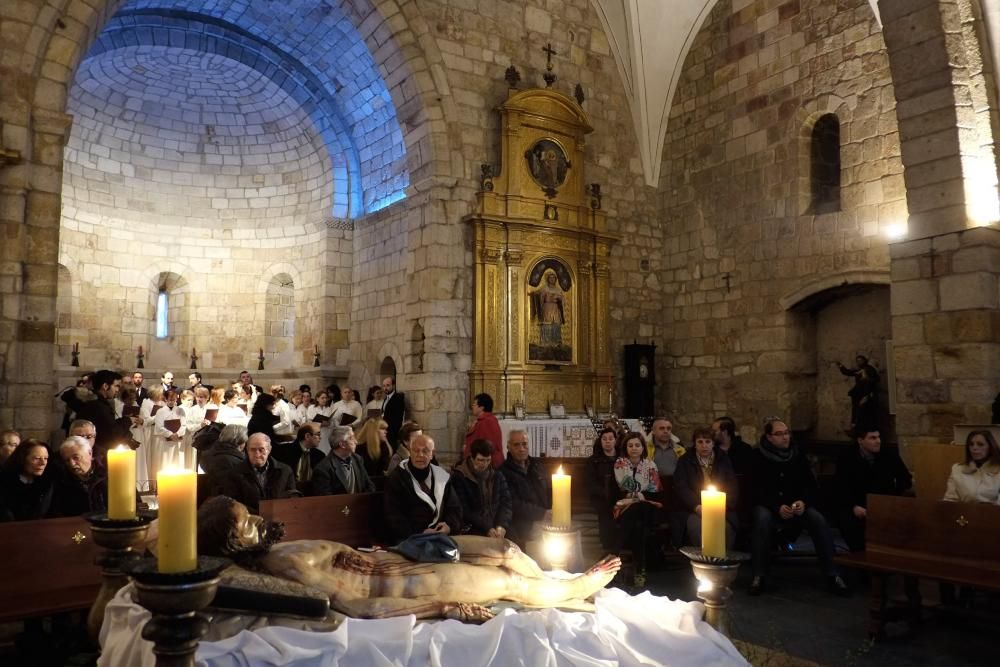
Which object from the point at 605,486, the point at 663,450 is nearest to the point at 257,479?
the point at 605,486

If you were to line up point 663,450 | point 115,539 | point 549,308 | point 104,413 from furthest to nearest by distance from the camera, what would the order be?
point 549,308
point 104,413
point 663,450
point 115,539

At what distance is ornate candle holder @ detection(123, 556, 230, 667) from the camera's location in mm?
1847

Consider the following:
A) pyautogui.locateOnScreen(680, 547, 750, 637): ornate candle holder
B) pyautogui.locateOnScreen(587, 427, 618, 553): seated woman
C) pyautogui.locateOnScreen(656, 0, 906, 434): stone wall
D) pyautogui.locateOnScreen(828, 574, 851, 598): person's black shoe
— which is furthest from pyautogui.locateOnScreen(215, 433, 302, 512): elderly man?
pyautogui.locateOnScreen(656, 0, 906, 434): stone wall

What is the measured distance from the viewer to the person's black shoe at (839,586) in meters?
5.47

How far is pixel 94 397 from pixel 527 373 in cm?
505

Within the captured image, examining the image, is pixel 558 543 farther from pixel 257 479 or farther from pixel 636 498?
pixel 636 498

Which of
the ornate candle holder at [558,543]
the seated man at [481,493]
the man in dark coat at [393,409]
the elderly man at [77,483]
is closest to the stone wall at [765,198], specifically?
the man in dark coat at [393,409]

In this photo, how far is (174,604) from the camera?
6.07 ft

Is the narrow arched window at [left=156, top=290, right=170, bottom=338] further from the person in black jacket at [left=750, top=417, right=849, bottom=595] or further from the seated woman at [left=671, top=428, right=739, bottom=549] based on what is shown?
the person in black jacket at [left=750, top=417, right=849, bottom=595]

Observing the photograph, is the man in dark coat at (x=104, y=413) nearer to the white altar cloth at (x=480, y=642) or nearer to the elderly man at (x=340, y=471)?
the elderly man at (x=340, y=471)

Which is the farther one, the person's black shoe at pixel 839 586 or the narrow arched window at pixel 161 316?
the narrow arched window at pixel 161 316

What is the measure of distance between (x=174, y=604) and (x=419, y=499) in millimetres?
3090

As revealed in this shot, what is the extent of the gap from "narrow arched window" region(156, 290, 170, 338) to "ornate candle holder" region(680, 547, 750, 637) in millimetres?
12929

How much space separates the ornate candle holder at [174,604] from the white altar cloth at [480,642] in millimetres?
931
